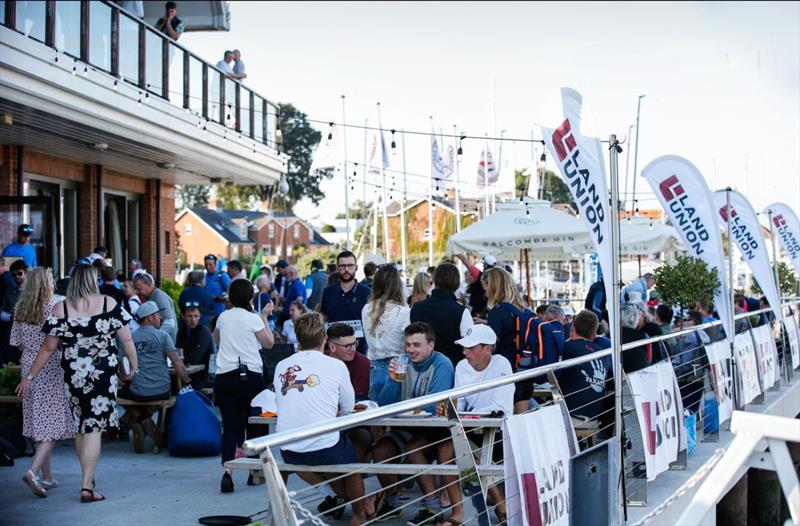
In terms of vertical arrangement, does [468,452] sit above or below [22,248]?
below

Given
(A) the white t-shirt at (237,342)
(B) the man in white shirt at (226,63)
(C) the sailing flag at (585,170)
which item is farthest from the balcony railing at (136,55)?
(C) the sailing flag at (585,170)

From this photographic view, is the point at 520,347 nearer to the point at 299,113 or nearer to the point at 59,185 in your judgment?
the point at 59,185

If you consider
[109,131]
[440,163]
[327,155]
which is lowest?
[109,131]

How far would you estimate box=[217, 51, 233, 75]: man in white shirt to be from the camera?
18.1m

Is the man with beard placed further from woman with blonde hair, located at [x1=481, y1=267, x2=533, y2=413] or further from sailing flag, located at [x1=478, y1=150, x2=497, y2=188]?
sailing flag, located at [x1=478, y1=150, x2=497, y2=188]

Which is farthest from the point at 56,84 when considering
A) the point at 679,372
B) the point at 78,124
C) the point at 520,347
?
the point at 679,372

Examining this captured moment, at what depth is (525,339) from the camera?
8258 millimetres

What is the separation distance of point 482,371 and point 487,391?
15 centimetres

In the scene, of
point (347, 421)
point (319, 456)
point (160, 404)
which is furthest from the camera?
point (160, 404)

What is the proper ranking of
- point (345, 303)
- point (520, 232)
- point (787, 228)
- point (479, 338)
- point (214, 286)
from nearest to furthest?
point (479, 338) → point (345, 303) → point (214, 286) → point (520, 232) → point (787, 228)

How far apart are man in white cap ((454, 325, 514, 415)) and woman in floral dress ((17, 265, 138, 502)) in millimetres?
2787

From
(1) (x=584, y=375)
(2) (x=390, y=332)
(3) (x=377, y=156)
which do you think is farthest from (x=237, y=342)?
(3) (x=377, y=156)

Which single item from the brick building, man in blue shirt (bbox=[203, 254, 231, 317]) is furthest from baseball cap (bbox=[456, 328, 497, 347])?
man in blue shirt (bbox=[203, 254, 231, 317])

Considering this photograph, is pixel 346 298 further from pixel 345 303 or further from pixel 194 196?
pixel 194 196
